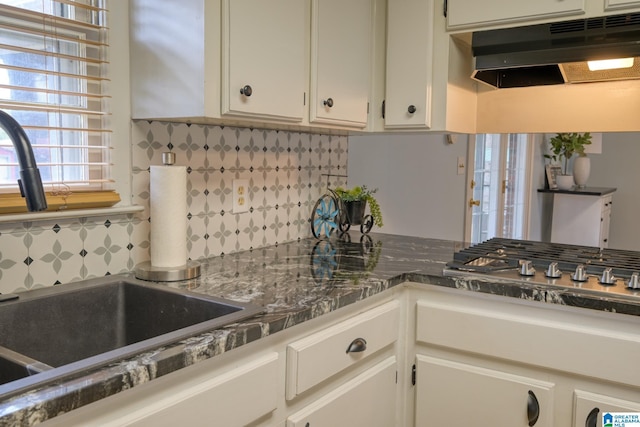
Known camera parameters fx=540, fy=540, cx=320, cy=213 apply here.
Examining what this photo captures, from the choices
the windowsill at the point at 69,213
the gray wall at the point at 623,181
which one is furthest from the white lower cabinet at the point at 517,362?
the gray wall at the point at 623,181

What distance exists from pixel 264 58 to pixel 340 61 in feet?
1.47

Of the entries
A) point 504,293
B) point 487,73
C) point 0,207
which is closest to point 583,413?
point 504,293

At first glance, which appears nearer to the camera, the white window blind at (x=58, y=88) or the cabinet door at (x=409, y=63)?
the white window blind at (x=58, y=88)

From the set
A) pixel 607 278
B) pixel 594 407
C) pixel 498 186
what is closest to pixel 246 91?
pixel 607 278

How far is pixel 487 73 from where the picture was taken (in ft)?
7.27

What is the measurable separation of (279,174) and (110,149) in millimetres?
800

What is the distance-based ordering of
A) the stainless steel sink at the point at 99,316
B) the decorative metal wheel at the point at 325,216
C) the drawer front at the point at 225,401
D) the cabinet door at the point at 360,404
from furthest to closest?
the decorative metal wheel at the point at 325,216
the cabinet door at the point at 360,404
the stainless steel sink at the point at 99,316
the drawer front at the point at 225,401

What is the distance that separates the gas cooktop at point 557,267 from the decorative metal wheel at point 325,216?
0.64m

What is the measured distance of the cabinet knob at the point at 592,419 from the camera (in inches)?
59.2

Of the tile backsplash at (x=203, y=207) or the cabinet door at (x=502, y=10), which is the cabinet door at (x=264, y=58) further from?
the cabinet door at (x=502, y=10)

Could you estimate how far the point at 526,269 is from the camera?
1.70m

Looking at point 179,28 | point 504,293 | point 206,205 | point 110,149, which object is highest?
point 179,28

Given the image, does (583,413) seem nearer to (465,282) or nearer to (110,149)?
(465,282)

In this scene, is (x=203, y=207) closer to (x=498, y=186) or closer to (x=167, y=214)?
(x=167, y=214)
